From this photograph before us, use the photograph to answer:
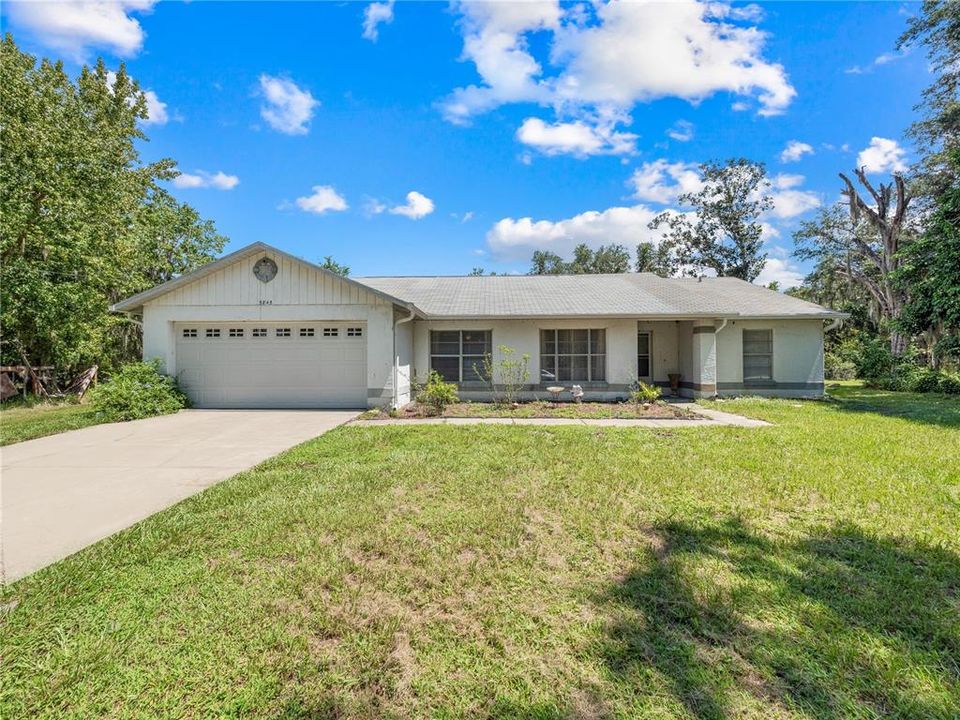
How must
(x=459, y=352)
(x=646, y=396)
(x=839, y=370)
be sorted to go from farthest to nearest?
1. (x=839, y=370)
2. (x=459, y=352)
3. (x=646, y=396)

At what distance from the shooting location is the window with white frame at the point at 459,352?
13.1m

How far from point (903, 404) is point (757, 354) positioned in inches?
145

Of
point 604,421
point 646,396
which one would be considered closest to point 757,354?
point 646,396

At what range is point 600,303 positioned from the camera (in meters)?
13.3

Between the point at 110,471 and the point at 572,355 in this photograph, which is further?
the point at 572,355

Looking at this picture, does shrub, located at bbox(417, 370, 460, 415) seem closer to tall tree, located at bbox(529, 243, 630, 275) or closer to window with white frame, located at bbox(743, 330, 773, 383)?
window with white frame, located at bbox(743, 330, 773, 383)

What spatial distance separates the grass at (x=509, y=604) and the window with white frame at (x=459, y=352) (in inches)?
309

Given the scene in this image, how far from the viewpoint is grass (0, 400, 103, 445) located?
26.6 ft

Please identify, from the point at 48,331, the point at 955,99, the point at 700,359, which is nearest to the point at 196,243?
the point at 48,331

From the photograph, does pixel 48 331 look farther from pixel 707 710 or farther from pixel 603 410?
pixel 707 710

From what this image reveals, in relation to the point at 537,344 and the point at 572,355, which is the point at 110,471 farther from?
the point at 572,355

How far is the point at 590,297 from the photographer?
14.1 m

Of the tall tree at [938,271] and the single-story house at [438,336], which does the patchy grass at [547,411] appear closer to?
the single-story house at [438,336]

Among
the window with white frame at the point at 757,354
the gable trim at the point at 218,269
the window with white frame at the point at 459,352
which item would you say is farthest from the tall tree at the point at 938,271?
the gable trim at the point at 218,269
